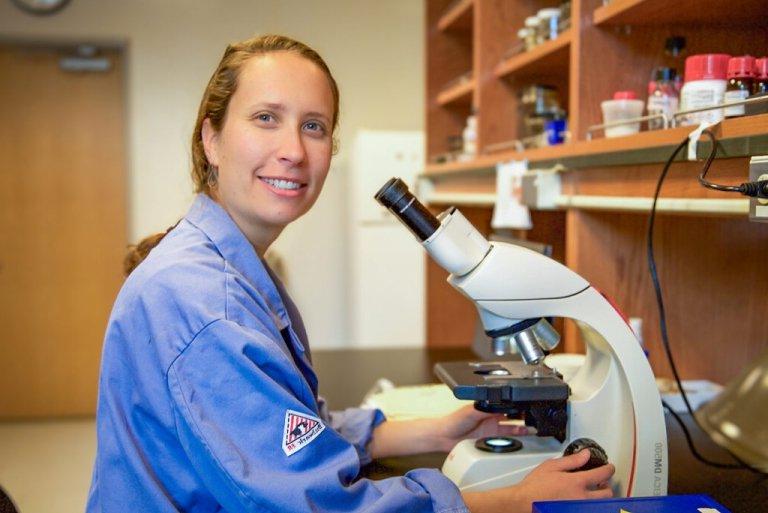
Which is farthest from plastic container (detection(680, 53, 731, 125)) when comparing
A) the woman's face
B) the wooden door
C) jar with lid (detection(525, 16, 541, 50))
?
the wooden door

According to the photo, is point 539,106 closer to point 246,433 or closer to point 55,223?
point 246,433

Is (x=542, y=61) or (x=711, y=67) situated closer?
(x=711, y=67)

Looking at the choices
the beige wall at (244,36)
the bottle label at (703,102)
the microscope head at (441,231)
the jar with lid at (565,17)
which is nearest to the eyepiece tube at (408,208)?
the microscope head at (441,231)

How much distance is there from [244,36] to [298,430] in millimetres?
3647

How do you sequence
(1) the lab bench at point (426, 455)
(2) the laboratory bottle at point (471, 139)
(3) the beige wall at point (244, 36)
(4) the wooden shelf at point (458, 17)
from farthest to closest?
(3) the beige wall at point (244, 36), (4) the wooden shelf at point (458, 17), (2) the laboratory bottle at point (471, 139), (1) the lab bench at point (426, 455)

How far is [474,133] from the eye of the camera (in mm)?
2199

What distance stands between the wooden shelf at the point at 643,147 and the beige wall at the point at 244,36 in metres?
2.40

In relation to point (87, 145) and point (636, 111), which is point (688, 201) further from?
point (87, 145)

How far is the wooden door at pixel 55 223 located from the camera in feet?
13.3

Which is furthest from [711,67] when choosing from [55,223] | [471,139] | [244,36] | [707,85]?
[55,223]

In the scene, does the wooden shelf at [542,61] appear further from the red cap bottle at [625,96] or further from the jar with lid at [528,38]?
the red cap bottle at [625,96]

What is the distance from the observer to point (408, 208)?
2.96 feet

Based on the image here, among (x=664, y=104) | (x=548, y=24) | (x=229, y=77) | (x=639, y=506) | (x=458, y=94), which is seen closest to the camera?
(x=639, y=506)

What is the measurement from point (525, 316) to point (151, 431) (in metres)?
0.48
